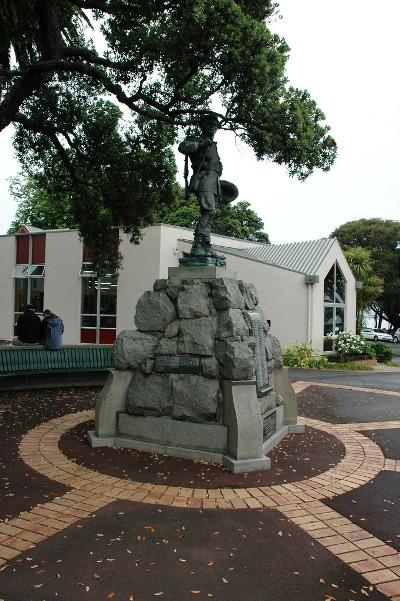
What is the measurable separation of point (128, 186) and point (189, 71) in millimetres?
3986

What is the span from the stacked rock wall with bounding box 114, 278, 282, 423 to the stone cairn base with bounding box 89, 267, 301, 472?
0.04 ft

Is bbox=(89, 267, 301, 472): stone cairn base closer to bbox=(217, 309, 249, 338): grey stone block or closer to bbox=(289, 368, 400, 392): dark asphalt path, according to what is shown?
bbox=(217, 309, 249, 338): grey stone block

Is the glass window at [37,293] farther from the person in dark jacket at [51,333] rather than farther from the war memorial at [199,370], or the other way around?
the war memorial at [199,370]

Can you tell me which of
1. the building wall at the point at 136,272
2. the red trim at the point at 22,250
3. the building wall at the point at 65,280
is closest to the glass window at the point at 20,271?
the red trim at the point at 22,250

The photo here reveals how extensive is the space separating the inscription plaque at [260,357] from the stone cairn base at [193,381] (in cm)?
2

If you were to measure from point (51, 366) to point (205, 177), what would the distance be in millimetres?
6085

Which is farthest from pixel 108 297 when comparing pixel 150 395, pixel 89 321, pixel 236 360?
pixel 236 360

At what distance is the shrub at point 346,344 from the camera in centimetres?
1900

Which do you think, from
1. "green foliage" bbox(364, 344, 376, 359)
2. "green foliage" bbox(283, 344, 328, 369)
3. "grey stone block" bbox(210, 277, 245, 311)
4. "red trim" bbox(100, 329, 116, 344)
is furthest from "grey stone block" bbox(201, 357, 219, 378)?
"red trim" bbox(100, 329, 116, 344)

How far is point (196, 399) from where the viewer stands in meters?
5.82

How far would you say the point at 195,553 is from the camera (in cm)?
350

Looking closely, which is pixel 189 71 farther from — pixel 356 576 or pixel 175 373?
pixel 356 576

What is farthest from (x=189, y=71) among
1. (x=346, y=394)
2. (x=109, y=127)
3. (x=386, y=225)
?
(x=386, y=225)

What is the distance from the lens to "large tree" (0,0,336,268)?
8.08 meters
